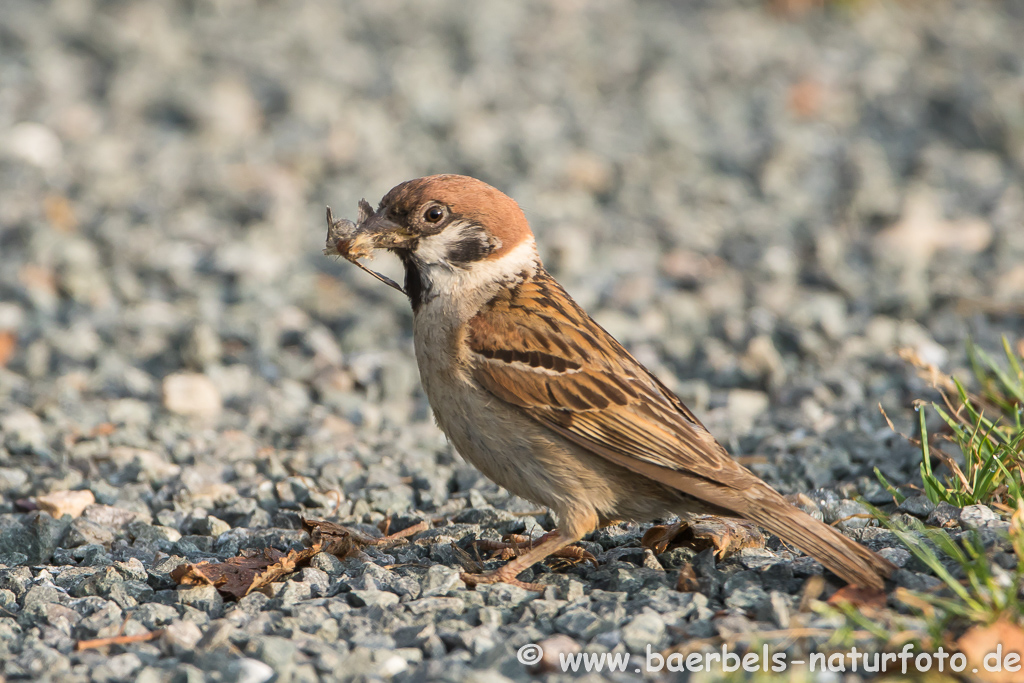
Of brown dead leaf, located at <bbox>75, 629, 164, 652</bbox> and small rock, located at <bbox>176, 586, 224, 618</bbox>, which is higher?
small rock, located at <bbox>176, 586, 224, 618</bbox>

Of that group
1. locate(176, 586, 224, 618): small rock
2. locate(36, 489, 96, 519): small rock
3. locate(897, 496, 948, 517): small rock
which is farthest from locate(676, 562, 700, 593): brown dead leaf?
locate(36, 489, 96, 519): small rock

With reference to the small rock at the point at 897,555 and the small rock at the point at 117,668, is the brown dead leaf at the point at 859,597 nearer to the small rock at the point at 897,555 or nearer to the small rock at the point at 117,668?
the small rock at the point at 897,555

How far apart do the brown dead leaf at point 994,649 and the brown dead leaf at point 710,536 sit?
1062 mm

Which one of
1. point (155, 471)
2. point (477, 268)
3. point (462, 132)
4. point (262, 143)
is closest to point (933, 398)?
point (477, 268)

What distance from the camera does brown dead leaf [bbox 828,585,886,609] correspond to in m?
3.39

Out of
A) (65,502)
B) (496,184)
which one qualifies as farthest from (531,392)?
(496,184)

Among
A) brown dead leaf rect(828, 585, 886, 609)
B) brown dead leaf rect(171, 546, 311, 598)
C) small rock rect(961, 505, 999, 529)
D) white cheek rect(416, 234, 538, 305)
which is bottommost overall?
brown dead leaf rect(171, 546, 311, 598)

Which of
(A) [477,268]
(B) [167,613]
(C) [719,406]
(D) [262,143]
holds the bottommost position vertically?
(B) [167,613]

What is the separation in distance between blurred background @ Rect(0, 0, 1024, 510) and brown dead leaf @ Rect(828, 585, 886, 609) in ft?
5.09

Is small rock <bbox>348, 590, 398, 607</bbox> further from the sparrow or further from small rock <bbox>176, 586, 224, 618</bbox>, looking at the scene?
small rock <bbox>176, 586, 224, 618</bbox>

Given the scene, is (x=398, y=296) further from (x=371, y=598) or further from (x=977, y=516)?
(x=977, y=516)

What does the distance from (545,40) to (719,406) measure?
5.73 metres

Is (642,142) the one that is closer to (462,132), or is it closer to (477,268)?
(462,132)

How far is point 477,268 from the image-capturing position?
455 cm
